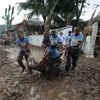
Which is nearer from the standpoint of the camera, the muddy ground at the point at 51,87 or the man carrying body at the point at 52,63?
the muddy ground at the point at 51,87

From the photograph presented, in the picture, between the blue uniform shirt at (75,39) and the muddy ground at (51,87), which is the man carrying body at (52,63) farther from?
the blue uniform shirt at (75,39)

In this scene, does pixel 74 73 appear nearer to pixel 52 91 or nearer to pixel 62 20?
pixel 52 91

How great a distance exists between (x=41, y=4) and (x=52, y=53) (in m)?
17.0

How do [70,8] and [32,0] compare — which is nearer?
[70,8]

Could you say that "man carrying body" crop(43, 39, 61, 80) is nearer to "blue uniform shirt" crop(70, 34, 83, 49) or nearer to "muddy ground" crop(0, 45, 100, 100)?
"muddy ground" crop(0, 45, 100, 100)

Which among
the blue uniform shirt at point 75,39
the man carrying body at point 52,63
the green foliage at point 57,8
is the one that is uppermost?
the green foliage at point 57,8

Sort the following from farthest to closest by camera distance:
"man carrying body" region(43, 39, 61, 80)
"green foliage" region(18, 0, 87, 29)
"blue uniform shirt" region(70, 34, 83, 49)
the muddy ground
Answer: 1. "green foliage" region(18, 0, 87, 29)
2. "blue uniform shirt" region(70, 34, 83, 49)
3. "man carrying body" region(43, 39, 61, 80)
4. the muddy ground

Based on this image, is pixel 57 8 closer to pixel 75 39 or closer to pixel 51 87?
pixel 75 39

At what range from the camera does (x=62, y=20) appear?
2062cm

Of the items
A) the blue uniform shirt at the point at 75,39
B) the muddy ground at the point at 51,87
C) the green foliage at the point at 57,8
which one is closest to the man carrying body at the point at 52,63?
the muddy ground at the point at 51,87

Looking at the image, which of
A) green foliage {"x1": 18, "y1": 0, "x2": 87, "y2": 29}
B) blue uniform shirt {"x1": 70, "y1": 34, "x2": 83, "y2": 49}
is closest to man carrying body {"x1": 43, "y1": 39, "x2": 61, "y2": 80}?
blue uniform shirt {"x1": 70, "y1": 34, "x2": 83, "y2": 49}

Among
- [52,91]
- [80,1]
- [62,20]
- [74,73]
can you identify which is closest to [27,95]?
[52,91]

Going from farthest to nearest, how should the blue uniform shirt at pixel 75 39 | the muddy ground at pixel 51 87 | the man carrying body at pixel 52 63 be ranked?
the blue uniform shirt at pixel 75 39, the man carrying body at pixel 52 63, the muddy ground at pixel 51 87

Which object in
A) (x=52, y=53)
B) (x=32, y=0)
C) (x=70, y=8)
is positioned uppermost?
(x=32, y=0)
